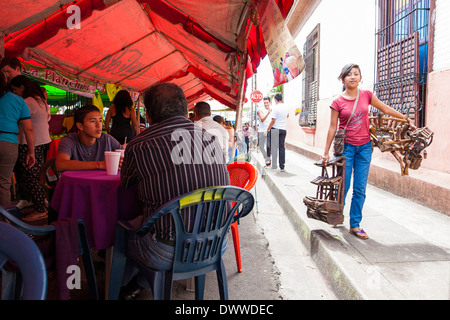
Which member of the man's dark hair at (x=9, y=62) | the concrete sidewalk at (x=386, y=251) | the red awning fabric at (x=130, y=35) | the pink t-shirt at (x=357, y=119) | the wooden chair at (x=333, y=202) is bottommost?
the concrete sidewalk at (x=386, y=251)

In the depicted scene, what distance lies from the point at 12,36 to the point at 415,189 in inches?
231

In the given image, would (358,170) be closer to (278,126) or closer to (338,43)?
(278,126)

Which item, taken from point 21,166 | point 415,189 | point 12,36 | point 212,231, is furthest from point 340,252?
point 12,36

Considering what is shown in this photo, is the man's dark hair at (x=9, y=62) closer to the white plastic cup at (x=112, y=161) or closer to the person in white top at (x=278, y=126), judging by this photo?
the white plastic cup at (x=112, y=161)

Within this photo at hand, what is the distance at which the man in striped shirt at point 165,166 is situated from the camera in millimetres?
1635

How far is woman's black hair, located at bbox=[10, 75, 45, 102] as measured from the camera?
373cm

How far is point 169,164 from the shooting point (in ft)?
5.38

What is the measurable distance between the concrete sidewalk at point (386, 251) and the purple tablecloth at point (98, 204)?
1.66 meters

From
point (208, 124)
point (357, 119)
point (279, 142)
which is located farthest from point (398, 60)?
point (208, 124)

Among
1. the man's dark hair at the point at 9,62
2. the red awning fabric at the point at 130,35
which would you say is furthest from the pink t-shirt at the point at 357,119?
the man's dark hair at the point at 9,62

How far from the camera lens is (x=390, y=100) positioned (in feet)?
19.7

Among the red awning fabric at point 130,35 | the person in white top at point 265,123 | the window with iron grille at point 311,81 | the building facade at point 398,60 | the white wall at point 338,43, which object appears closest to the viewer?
the red awning fabric at point 130,35

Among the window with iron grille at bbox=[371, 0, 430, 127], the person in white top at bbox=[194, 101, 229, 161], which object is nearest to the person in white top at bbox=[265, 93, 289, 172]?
the window with iron grille at bbox=[371, 0, 430, 127]

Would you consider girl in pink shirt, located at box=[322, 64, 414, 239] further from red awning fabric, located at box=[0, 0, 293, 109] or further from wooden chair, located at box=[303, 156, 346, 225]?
red awning fabric, located at box=[0, 0, 293, 109]
